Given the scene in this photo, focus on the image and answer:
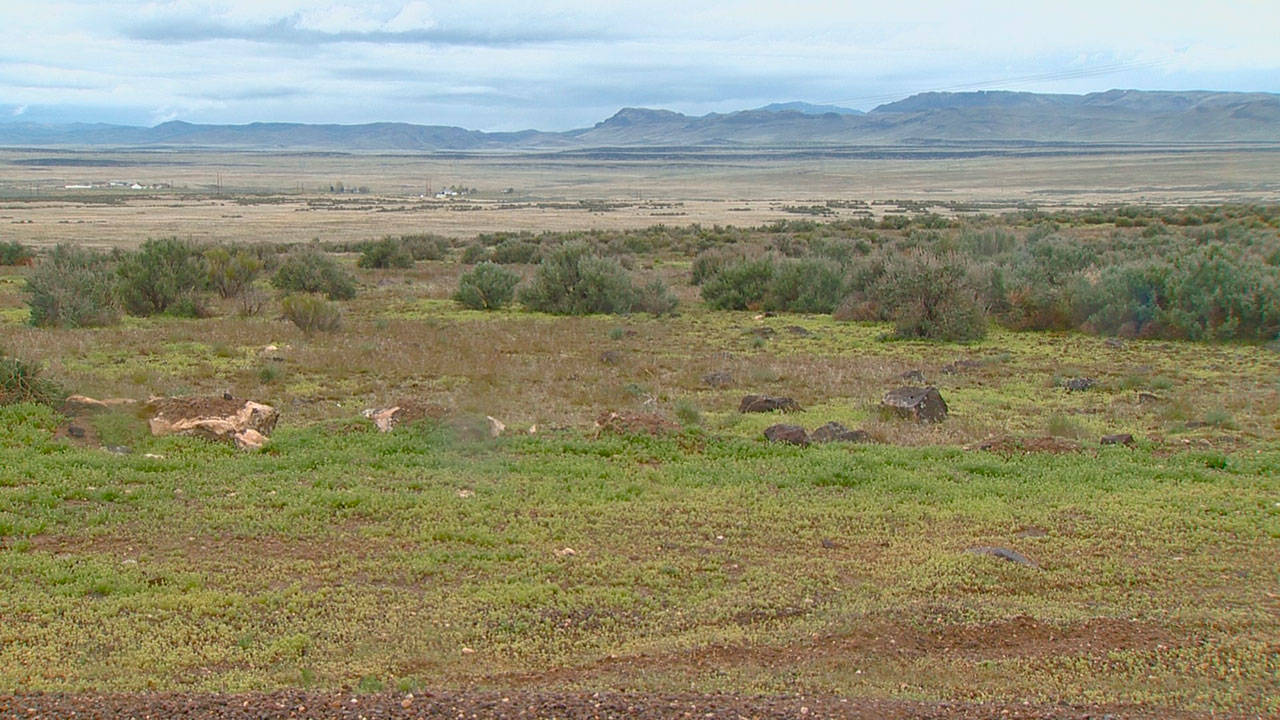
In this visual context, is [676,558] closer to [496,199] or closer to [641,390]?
[641,390]

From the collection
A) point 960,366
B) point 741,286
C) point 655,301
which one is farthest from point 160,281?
point 960,366

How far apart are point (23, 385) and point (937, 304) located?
54.1 ft

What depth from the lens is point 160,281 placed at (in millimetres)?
24953

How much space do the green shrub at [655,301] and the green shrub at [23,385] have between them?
15.7 m

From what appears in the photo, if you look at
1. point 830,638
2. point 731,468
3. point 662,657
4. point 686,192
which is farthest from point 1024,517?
point 686,192

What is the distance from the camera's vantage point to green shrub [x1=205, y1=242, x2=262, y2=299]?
27062 mm

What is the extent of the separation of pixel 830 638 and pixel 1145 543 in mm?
3460

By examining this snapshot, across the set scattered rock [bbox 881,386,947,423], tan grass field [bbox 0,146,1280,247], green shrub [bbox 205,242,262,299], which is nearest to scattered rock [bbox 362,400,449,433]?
scattered rock [bbox 881,386,947,423]

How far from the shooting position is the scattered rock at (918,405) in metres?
13.2

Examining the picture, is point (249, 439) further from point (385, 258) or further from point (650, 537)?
point (385, 258)

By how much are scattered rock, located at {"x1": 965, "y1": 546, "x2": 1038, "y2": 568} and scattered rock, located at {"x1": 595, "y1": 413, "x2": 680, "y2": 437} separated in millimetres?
4117

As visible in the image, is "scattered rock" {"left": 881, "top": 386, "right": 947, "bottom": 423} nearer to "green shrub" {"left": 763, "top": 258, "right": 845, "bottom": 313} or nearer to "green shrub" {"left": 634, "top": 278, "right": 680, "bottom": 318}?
"green shrub" {"left": 634, "top": 278, "right": 680, "bottom": 318}

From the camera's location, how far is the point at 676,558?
318 inches

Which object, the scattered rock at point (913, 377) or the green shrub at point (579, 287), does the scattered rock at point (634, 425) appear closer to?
the scattered rock at point (913, 377)
